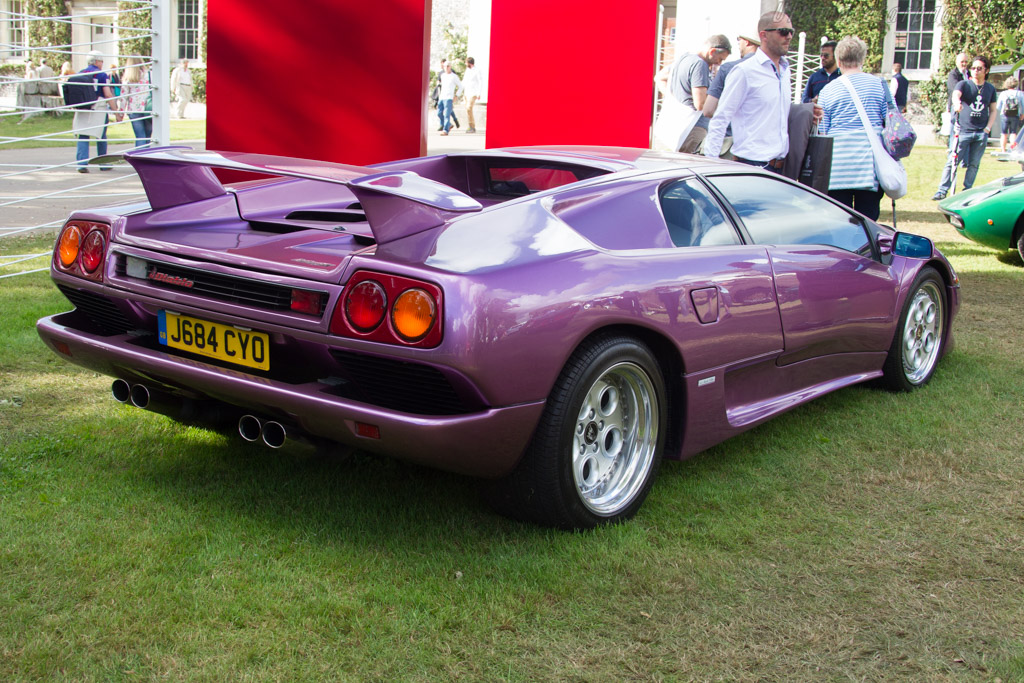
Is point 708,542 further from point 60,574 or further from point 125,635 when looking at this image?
point 60,574

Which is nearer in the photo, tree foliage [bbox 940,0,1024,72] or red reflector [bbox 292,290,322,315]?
red reflector [bbox 292,290,322,315]

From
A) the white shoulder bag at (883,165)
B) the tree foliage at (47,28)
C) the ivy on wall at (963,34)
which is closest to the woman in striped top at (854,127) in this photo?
the white shoulder bag at (883,165)

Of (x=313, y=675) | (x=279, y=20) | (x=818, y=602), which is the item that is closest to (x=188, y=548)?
(x=313, y=675)

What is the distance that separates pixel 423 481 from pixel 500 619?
0.93m

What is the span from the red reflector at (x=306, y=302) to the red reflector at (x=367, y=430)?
33cm

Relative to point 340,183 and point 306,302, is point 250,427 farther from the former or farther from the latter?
point 340,183

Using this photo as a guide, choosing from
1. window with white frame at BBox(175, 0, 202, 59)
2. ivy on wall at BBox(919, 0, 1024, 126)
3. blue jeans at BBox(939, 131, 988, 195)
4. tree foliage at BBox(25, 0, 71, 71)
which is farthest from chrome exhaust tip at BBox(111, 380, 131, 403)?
window with white frame at BBox(175, 0, 202, 59)

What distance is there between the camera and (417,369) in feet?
8.40

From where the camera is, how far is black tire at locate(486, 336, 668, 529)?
110 inches

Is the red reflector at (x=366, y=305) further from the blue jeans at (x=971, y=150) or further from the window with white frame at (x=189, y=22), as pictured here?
the window with white frame at (x=189, y=22)

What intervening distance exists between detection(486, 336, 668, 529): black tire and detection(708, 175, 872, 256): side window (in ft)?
3.04

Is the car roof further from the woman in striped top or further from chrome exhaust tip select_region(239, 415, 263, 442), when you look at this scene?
the woman in striped top

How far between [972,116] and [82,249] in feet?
39.0

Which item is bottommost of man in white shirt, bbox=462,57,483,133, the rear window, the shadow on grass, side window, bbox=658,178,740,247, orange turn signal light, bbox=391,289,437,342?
the shadow on grass
